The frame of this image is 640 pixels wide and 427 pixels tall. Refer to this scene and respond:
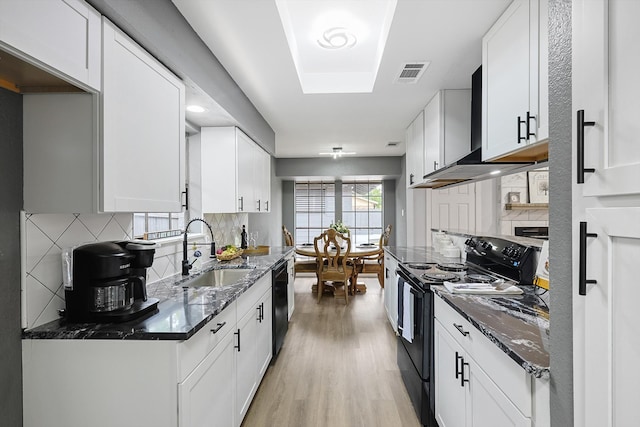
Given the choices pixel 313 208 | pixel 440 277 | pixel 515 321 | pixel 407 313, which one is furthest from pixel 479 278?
pixel 313 208

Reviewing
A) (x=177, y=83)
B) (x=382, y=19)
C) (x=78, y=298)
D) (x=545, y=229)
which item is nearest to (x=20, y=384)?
(x=78, y=298)

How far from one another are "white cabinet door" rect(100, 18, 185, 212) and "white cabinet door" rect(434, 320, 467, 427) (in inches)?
64.2

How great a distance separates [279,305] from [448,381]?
1.72 metres

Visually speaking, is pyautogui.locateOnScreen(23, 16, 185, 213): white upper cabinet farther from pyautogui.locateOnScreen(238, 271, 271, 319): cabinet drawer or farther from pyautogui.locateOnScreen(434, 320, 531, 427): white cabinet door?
pyautogui.locateOnScreen(434, 320, 531, 427): white cabinet door

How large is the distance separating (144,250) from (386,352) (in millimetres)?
2534

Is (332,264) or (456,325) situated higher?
(456,325)

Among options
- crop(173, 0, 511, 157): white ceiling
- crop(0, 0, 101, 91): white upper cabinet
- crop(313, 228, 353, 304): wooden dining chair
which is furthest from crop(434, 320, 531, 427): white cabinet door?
crop(313, 228, 353, 304): wooden dining chair

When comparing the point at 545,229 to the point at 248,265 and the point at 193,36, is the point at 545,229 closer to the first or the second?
the point at 248,265

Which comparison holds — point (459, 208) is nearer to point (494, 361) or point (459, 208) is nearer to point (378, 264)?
point (378, 264)

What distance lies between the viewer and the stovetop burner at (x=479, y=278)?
2074 mm

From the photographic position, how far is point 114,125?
128 cm

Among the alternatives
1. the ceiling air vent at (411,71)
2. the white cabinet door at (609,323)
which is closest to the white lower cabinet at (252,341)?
Result: the white cabinet door at (609,323)

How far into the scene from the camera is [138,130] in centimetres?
144

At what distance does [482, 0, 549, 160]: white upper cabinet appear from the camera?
4.72 feet
